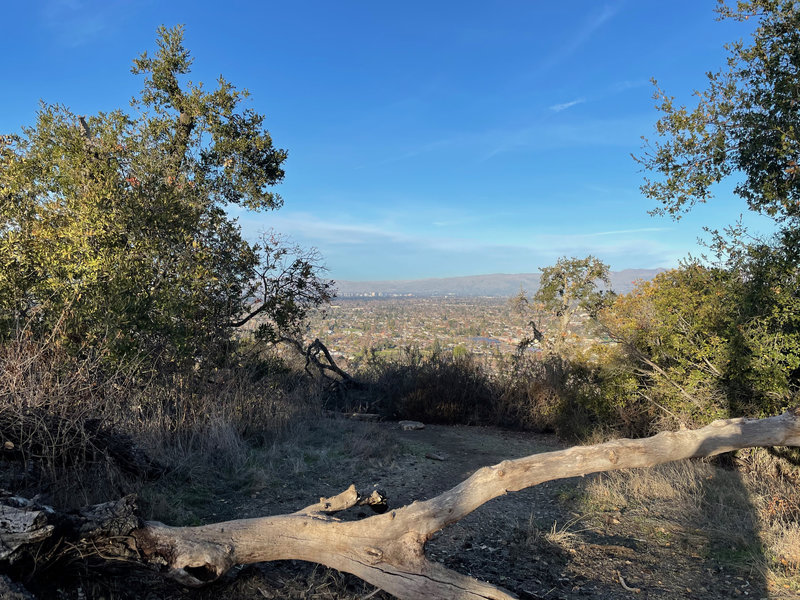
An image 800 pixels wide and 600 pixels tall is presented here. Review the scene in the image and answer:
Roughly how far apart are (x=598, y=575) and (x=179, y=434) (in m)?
5.03

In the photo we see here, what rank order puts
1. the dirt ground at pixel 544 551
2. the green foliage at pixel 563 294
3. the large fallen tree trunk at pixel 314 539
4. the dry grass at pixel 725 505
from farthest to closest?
the green foliage at pixel 563 294 → the dry grass at pixel 725 505 → the dirt ground at pixel 544 551 → the large fallen tree trunk at pixel 314 539

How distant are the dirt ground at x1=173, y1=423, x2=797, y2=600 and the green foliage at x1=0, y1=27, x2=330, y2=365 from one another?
2.98m

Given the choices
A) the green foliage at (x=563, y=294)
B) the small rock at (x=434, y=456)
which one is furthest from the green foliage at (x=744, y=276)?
the green foliage at (x=563, y=294)

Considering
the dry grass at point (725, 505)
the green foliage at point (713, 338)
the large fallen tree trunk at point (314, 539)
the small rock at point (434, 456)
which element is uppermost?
the green foliage at point (713, 338)

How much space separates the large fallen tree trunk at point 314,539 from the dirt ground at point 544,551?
1.08 feet

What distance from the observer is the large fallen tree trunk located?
119 inches

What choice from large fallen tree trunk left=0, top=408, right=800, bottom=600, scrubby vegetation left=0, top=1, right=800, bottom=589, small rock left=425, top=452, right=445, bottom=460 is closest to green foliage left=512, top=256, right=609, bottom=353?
scrubby vegetation left=0, top=1, right=800, bottom=589

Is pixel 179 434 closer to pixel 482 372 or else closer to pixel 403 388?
pixel 403 388

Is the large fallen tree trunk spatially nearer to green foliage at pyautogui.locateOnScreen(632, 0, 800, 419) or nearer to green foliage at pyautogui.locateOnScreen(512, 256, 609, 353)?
green foliage at pyautogui.locateOnScreen(632, 0, 800, 419)

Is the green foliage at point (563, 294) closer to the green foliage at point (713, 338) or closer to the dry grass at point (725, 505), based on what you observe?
the green foliage at point (713, 338)

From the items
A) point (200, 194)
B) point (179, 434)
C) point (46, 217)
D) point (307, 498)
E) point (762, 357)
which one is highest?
point (200, 194)

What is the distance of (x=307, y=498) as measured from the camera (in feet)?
18.0

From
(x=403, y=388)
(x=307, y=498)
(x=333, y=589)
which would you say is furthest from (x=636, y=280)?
(x=333, y=589)

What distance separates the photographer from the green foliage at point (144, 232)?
607 centimetres
